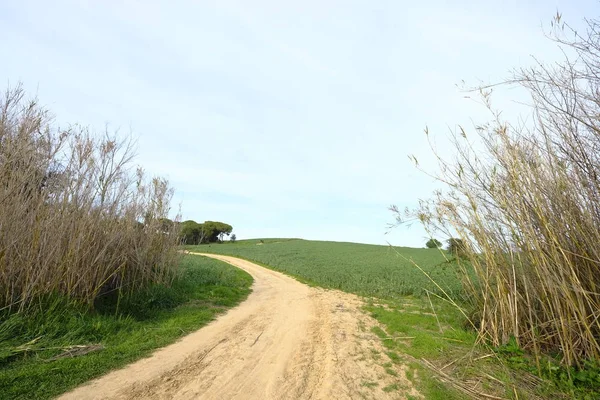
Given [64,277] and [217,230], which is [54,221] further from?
[217,230]

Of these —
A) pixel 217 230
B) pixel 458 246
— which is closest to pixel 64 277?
pixel 458 246

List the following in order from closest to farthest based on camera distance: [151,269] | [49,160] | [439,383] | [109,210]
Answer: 1. [439,383]
2. [49,160]
3. [109,210]
4. [151,269]

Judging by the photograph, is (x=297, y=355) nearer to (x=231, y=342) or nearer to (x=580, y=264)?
(x=231, y=342)

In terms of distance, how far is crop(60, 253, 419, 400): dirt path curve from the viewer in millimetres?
4434

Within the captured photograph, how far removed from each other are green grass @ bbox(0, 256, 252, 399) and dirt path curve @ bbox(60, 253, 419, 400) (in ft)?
1.08

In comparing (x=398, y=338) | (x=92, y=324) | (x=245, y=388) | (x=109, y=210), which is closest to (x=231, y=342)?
(x=245, y=388)

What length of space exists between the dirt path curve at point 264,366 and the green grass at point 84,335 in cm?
33

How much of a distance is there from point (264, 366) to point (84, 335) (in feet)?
11.7

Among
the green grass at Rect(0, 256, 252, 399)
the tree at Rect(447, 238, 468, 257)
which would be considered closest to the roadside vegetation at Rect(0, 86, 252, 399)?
the green grass at Rect(0, 256, 252, 399)

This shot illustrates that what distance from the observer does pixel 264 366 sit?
5395mm

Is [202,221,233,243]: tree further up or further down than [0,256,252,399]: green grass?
further up

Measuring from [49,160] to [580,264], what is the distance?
31.6 ft

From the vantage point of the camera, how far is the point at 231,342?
6.70 meters

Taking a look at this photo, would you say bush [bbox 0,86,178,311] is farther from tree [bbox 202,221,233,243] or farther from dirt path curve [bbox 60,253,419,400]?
tree [bbox 202,221,233,243]
